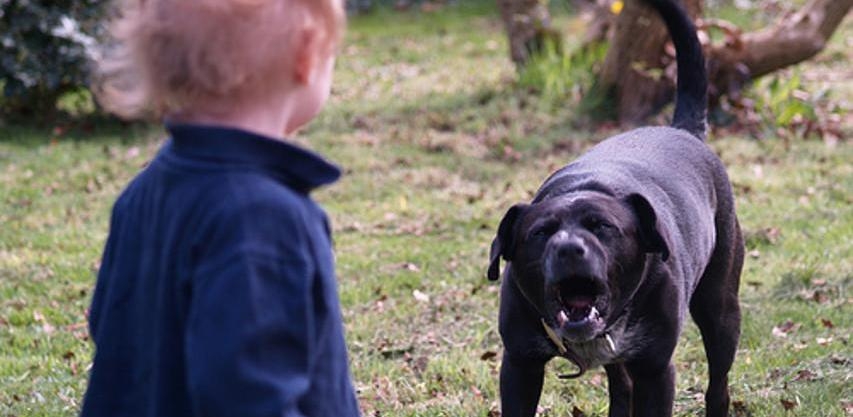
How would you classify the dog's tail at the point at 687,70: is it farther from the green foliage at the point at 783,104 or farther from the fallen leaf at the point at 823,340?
the green foliage at the point at 783,104

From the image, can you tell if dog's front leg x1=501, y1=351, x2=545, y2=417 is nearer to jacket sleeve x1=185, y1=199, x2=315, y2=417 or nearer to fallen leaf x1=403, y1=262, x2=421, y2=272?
jacket sleeve x1=185, y1=199, x2=315, y2=417

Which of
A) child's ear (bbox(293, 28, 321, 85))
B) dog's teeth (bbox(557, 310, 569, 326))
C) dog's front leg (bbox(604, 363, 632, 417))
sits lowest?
dog's front leg (bbox(604, 363, 632, 417))

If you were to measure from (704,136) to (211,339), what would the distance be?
341 centimetres

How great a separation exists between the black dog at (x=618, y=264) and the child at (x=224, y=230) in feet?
4.89

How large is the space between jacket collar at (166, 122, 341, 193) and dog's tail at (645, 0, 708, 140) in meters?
3.02

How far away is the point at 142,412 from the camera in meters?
2.29

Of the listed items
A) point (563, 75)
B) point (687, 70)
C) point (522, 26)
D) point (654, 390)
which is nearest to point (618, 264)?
point (654, 390)

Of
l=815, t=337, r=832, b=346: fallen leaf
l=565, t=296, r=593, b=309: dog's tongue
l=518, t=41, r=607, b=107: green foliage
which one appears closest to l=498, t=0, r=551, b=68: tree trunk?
l=518, t=41, r=607, b=107: green foliage

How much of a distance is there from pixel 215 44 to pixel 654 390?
239 cm

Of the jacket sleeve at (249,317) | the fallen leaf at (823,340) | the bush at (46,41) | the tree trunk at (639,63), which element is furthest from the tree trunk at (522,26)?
the jacket sleeve at (249,317)

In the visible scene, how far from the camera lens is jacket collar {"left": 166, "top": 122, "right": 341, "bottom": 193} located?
215cm

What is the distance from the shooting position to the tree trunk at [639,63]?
10.6 m

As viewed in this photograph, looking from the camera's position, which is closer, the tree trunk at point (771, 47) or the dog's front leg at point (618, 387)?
the dog's front leg at point (618, 387)

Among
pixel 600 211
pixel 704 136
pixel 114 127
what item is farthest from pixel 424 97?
pixel 600 211
